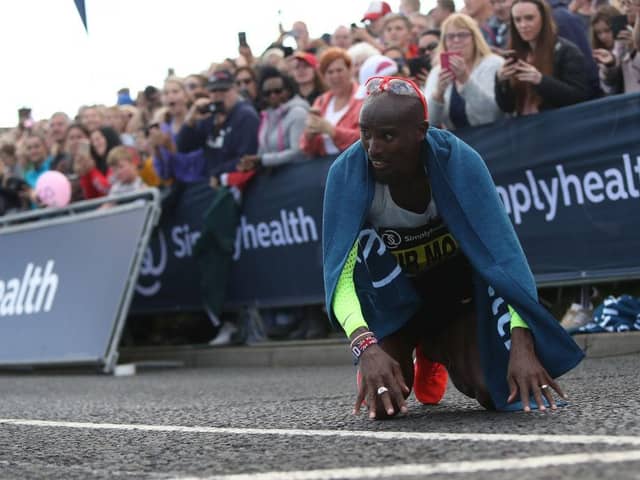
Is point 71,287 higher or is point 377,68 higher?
point 377,68

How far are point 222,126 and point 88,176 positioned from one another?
7.61ft

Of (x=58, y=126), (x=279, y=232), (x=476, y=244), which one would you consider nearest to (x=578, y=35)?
(x=279, y=232)

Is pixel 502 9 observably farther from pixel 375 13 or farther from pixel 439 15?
pixel 375 13

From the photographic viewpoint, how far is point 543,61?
10234 mm

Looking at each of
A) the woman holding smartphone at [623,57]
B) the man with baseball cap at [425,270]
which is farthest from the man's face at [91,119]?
the man with baseball cap at [425,270]

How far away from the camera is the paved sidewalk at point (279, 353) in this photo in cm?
949

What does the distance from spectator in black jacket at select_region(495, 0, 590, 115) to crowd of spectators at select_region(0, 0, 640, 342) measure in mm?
10

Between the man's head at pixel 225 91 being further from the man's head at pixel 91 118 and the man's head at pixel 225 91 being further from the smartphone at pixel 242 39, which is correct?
the man's head at pixel 91 118

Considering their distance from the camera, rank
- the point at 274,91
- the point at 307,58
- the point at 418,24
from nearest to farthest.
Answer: the point at 274,91
the point at 307,58
the point at 418,24

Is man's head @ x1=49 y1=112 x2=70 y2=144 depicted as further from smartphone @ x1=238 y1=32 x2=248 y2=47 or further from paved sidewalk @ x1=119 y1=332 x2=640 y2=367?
paved sidewalk @ x1=119 y1=332 x2=640 y2=367

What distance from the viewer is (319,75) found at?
13.0 m

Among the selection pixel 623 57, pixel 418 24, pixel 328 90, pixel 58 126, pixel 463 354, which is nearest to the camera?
pixel 463 354

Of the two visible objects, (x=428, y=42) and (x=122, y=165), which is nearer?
(x=428, y=42)

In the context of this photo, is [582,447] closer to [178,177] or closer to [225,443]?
[225,443]
